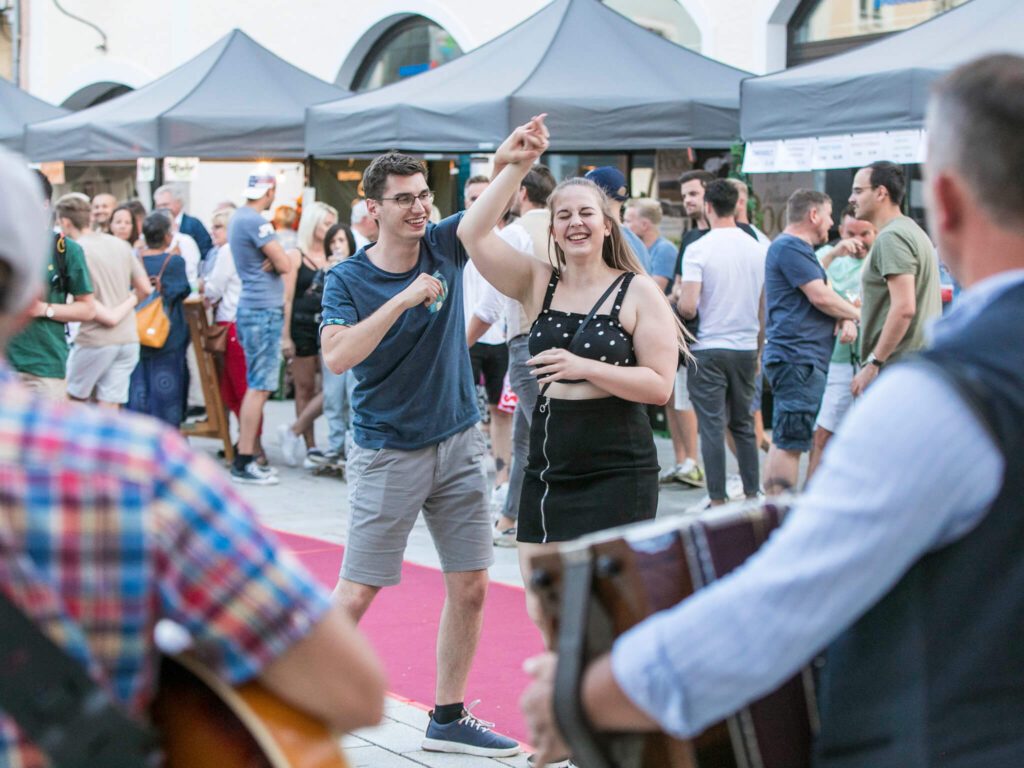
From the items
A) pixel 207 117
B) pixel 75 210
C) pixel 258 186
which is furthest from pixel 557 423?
pixel 207 117

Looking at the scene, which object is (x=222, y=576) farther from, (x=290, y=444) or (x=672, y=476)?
(x=290, y=444)

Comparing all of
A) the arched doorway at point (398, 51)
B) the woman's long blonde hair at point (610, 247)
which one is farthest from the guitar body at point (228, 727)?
the arched doorway at point (398, 51)

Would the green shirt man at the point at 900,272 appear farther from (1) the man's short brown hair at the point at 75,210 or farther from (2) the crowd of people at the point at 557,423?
(1) the man's short brown hair at the point at 75,210

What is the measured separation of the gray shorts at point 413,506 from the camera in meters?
4.52

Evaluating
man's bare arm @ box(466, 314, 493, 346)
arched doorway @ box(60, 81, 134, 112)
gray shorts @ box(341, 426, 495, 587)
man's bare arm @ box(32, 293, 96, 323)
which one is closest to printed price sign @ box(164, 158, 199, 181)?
man's bare arm @ box(32, 293, 96, 323)

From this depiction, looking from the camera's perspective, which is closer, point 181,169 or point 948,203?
point 948,203

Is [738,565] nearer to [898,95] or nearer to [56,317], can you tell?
[898,95]

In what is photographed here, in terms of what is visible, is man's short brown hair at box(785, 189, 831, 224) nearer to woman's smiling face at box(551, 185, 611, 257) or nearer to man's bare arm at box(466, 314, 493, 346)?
man's bare arm at box(466, 314, 493, 346)

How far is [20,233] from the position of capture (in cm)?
143

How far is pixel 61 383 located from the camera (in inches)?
305

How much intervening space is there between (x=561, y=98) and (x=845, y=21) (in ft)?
10.7

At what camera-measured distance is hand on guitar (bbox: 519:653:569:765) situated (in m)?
1.66

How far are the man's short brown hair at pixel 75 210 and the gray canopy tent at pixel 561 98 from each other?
2.25 metres

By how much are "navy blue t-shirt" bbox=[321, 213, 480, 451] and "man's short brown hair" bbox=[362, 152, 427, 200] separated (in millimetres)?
236
